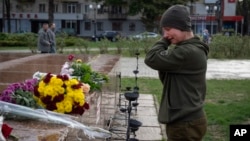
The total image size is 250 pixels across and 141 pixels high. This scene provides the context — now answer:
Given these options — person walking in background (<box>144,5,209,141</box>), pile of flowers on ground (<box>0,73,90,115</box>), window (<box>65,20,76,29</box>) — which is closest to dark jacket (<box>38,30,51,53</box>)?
pile of flowers on ground (<box>0,73,90,115</box>)

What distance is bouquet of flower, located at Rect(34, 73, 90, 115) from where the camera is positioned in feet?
12.0

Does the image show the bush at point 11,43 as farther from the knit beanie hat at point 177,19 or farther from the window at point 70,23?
the window at point 70,23

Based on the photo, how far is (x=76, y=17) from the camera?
6925 centimetres

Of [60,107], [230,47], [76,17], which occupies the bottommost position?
[230,47]

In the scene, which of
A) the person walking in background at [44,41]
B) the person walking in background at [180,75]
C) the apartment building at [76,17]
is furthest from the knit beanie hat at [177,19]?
the apartment building at [76,17]

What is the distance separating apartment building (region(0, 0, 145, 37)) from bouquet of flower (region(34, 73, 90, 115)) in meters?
64.9

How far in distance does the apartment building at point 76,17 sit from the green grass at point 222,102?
55.1 meters

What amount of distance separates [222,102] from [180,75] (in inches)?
294

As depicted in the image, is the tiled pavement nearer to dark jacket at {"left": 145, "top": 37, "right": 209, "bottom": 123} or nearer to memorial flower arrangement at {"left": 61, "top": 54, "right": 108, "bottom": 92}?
memorial flower arrangement at {"left": 61, "top": 54, "right": 108, "bottom": 92}

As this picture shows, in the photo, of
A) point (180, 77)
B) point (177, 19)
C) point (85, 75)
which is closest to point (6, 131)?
point (180, 77)

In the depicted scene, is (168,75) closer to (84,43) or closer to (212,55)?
(84,43)

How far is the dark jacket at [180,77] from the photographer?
3.29 m

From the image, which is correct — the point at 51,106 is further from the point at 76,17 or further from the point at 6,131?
the point at 76,17

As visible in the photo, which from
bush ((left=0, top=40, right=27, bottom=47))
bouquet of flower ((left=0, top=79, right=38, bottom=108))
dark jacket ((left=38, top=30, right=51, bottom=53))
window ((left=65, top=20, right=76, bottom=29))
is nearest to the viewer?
bouquet of flower ((left=0, top=79, right=38, bottom=108))
